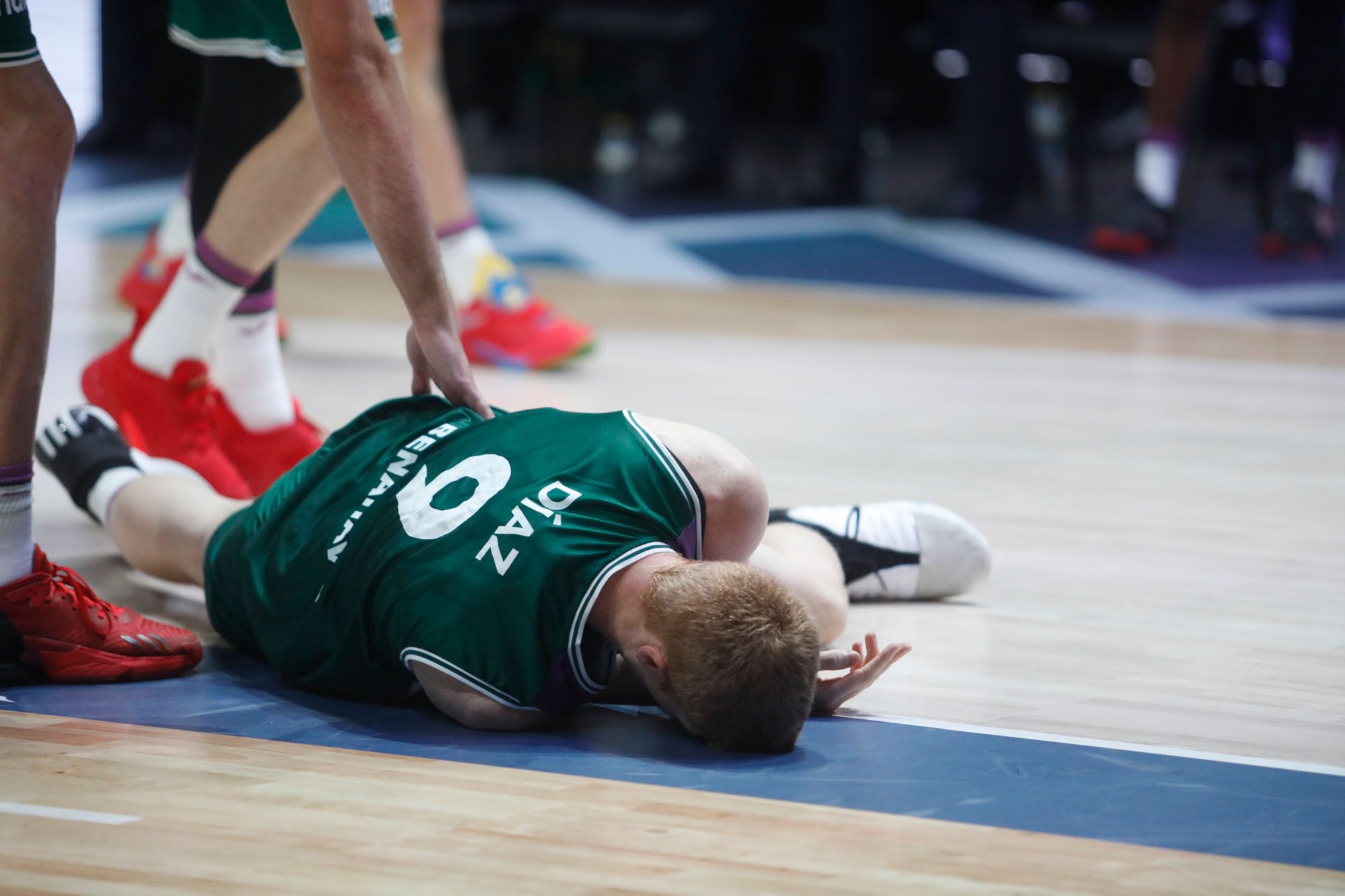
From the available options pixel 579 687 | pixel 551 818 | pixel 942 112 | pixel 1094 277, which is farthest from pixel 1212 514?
pixel 942 112

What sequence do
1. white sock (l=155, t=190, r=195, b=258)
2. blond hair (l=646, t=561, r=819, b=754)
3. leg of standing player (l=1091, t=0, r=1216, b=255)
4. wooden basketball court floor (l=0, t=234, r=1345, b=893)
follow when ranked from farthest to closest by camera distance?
1. leg of standing player (l=1091, t=0, r=1216, b=255)
2. white sock (l=155, t=190, r=195, b=258)
3. blond hair (l=646, t=561, r=819, b=754)
4. wooden basketball court floor (l=0, t=234, r=1345, b=893)

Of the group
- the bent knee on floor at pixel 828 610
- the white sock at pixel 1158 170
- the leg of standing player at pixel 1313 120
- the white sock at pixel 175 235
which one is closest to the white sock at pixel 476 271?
the white sock at pixel 175 235

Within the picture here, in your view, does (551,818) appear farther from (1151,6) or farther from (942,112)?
(942,112)

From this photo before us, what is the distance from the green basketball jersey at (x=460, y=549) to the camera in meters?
1.25

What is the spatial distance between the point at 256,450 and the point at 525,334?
1136 mm

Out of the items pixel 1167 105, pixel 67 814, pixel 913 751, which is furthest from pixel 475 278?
pixel 1167 105

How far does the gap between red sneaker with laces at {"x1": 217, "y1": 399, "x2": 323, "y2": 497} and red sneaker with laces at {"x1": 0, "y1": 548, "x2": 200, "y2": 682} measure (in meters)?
0.59

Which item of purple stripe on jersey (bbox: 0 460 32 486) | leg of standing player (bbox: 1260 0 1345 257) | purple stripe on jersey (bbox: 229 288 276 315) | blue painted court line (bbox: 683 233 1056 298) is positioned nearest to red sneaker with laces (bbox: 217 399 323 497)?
purple stripe on jersey (bbox: 229 288 276 315)

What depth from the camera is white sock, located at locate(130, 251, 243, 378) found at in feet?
6.49

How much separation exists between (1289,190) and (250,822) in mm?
4260

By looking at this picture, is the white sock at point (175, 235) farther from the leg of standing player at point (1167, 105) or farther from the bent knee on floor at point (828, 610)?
the leg of standing player at point (1167, 105)

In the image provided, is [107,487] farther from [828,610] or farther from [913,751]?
[913,751]

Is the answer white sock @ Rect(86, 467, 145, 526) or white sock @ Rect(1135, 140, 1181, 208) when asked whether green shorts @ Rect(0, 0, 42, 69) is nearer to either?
white sock @ Rect(86, 467, 145, 526)

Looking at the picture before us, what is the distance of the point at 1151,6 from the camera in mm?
6438
